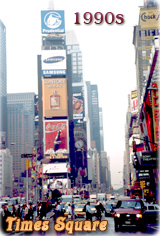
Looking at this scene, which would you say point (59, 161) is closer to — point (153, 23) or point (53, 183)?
point (53, 183)

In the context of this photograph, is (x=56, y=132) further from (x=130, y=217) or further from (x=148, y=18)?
(x=130, y=217)

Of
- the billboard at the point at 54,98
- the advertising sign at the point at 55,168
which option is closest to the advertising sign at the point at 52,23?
the billboard at the point at 54,98

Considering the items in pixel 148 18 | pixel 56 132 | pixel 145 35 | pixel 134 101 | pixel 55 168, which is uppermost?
pixel 148 18

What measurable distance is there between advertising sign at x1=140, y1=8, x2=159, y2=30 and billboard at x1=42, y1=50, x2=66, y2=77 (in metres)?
76.7

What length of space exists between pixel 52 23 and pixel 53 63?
20.4 metres

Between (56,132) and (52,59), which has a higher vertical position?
(52,59)

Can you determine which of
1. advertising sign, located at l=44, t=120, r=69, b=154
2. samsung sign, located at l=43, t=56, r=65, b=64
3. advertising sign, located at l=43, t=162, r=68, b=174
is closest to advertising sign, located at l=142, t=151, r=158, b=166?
advertising sign, located at l=43, t=162, r=68, b=174

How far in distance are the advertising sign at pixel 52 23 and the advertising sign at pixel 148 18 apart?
254 ft

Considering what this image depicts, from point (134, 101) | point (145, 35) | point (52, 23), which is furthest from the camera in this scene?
point (52, 23)

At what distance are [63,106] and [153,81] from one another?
455 feet

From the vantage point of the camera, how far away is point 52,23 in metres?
198

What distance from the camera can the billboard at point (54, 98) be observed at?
192250 mm

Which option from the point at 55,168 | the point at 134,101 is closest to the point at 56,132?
the point at 55,168

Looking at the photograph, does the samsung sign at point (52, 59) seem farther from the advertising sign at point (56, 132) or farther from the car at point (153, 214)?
the car at point (153, 214)
